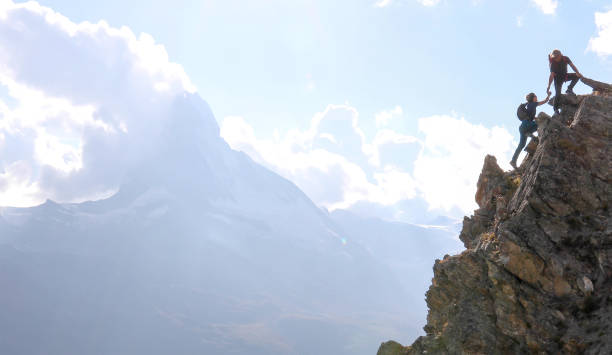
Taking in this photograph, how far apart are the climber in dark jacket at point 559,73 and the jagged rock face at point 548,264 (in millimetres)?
1026

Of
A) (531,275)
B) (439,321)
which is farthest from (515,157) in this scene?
(439,321)

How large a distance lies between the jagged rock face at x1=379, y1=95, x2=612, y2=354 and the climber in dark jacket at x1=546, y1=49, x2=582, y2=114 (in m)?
1.03

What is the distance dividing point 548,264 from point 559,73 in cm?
988

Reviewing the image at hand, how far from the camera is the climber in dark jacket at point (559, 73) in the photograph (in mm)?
18781

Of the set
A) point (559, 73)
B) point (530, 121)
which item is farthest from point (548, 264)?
point (559, 73)

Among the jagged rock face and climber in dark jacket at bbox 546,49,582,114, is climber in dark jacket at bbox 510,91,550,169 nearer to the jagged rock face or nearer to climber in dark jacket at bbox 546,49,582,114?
climber in dark jacket at bbox 546,49,582,114

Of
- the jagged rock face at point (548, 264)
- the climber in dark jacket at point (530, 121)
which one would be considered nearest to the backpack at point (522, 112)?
the climber in dark jacket at point (530, 121)

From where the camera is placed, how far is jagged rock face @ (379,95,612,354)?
13.3m

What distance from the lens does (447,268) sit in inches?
687

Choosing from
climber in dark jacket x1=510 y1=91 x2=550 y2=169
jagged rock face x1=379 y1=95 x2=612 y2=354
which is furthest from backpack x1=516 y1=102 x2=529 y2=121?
jagged rock face x1=379 y1=95 x2=612 y2=354

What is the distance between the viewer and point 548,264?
14.3 metres

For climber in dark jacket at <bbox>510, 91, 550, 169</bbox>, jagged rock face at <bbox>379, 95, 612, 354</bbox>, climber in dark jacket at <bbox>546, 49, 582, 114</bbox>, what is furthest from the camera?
climber in dark jacket at <bbox>510, 91, 550, 169</bbox>

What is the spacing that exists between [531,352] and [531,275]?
103 inches

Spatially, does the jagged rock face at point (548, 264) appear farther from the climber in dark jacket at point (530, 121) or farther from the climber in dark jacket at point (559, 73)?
the climber in dark jacket at point (530, 121)
